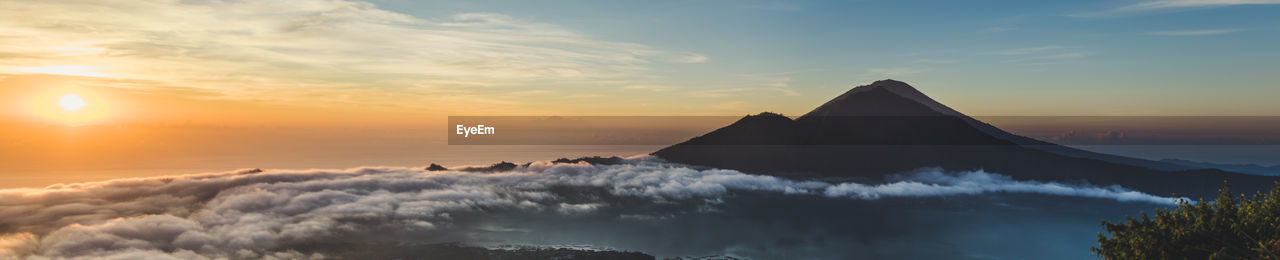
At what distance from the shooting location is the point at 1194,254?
153 ft

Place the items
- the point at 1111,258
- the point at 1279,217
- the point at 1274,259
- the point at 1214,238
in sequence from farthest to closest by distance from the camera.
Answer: the point at 1111,258 → the point at 1214,238 → the point at 1279,217 → the point at 1274,259

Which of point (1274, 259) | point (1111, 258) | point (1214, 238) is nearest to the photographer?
point (1274, 259)

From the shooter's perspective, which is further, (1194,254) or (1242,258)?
(1194,254)

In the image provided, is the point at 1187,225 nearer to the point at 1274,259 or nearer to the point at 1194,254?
the point at 1194,254

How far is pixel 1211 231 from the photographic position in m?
45.8

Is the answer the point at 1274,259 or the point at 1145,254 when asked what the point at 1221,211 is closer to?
the point at 1145,254

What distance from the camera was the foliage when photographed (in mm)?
42875

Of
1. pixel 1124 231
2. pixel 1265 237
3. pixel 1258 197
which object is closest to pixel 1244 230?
pixel 1265 237

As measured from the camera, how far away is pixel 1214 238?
45688mm

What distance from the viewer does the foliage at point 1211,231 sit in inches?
1688

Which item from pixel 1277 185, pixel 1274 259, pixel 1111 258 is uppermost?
pixel 1277 185

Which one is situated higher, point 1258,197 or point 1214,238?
point 1258,197

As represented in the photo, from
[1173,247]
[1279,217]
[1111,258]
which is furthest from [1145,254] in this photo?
[1279,217]

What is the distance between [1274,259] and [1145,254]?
10.8 meters
